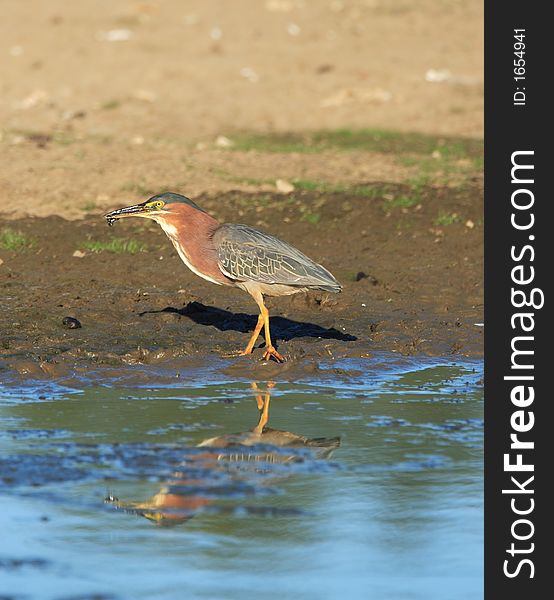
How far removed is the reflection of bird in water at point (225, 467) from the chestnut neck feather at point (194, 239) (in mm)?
1639

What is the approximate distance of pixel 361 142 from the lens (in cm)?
1702

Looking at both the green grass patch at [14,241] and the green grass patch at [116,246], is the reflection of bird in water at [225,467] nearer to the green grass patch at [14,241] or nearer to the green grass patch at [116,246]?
the green grass patch at [116,246]

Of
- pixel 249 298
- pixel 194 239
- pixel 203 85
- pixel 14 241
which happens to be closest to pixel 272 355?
pixel 194 239

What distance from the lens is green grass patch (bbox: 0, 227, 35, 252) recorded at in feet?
42.0

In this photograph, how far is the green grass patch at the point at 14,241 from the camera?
42.0 ft

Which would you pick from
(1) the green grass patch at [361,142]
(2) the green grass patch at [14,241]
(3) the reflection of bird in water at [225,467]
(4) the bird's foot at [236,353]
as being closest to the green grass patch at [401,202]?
(1) the green grass patch at [361,142]

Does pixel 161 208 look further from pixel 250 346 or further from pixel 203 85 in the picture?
pixel 203 85

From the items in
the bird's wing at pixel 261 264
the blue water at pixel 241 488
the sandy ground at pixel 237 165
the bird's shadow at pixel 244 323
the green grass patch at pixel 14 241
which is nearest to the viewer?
the blue water at pixel 241 488

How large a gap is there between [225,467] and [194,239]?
300 cm

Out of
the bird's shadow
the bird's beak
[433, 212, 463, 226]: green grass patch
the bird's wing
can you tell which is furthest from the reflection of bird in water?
[433, 212, 463, 226]: green grass patch

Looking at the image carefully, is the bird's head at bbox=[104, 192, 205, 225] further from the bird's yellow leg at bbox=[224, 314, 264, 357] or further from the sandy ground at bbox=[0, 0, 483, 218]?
the sandy ground at bbox=[0, 0, 483, 218]

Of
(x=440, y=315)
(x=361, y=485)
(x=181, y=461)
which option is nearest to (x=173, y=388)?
(x=181, y=461)

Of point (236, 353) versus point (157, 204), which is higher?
point (157, 204)

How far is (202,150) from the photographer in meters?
16.2
